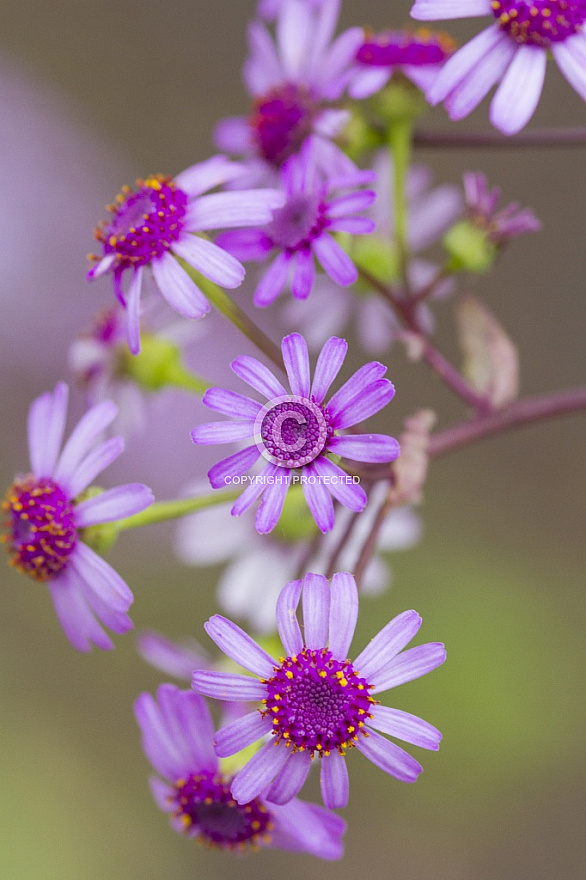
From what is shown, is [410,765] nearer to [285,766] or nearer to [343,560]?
[285,766]

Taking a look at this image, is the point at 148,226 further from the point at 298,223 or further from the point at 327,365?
the point at 327,365

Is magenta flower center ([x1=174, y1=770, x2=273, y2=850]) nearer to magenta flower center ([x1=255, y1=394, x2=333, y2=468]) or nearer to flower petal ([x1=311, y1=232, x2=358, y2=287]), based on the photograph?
magenta flower center ([x1=255, y1=394, x2=333, y2=468])

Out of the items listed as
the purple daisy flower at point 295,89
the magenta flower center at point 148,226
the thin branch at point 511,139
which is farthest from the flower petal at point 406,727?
the thin branch at point 511,139

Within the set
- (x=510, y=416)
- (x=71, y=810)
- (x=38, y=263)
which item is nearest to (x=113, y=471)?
(x=38, y=263)

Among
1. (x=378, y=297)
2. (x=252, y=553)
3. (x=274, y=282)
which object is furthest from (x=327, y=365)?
(x=252, y=553)

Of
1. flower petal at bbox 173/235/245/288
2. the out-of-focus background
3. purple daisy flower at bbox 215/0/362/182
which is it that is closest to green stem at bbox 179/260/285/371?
flower petal at bbox 173/235/245/288

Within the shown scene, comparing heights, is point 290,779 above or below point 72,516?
below
